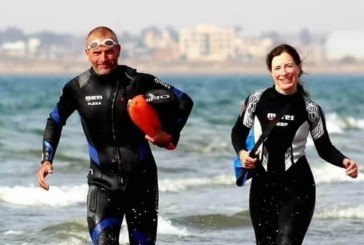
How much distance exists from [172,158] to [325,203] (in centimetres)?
779

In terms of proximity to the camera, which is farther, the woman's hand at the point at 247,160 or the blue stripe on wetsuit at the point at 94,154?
the blue stripe on wetsuit at the point at 94,154

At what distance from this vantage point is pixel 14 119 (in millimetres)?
34562

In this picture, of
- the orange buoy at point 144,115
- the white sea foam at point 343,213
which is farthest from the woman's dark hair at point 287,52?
the white sea foam at point 343,213

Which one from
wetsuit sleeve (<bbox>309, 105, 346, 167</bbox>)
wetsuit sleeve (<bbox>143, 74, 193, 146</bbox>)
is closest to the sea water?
wetsuit sleeve (<bbox>309, 105, 346, 167</bbox>)

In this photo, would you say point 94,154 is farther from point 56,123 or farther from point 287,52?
point 287,52

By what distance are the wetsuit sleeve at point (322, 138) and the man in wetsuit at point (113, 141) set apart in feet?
2.59

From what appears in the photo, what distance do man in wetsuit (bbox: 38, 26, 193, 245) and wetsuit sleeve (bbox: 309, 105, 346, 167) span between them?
790 millimetres

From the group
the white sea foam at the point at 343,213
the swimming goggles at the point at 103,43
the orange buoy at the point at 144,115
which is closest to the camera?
the orange buoy at the point at 144,115

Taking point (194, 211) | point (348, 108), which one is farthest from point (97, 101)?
point (348, 108)

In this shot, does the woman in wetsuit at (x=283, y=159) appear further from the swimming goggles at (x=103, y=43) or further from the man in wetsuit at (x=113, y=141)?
the swimming goggles at (x=103, y=43)

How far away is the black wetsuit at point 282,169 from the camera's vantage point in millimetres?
7027

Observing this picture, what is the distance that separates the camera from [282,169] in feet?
23.2

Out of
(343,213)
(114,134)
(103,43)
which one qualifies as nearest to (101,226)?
(114,134)

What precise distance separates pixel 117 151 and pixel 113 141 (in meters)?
0.07
